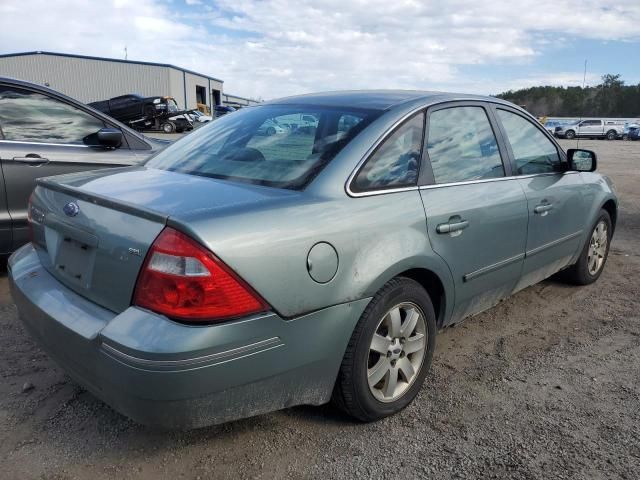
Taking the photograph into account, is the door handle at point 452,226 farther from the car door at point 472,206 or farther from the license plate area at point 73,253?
the license plate area at point 73,253

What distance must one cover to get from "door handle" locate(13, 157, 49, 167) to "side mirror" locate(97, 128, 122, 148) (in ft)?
1.55

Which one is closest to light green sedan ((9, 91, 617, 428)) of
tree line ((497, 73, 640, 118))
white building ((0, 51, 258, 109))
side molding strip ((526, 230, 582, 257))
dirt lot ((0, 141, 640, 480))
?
side molding strip ((526, 230, 582, 257))

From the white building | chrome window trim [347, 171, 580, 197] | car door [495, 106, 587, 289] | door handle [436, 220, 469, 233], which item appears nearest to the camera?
chrome window trim [347, 171, 580, 197]

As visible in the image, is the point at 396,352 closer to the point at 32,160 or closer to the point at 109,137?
the point at 109,137

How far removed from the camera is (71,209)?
2.34 metres

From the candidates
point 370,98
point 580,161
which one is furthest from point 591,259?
point 370,98

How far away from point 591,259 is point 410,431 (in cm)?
292

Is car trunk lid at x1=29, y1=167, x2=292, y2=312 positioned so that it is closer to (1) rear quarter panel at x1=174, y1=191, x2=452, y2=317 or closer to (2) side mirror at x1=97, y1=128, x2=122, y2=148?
(1) rear quarter panel at x1=174, y1=191, x2=452, y2=317

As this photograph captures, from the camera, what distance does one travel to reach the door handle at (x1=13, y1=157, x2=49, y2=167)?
4270mm

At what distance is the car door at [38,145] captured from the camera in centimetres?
425

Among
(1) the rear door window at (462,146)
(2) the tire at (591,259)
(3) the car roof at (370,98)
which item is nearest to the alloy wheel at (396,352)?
(1) the rear door window at (462,146)

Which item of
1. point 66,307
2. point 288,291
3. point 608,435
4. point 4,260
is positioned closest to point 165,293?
point 288,291

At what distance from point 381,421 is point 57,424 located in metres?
1.52

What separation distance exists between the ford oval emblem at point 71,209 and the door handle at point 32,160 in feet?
7.50
